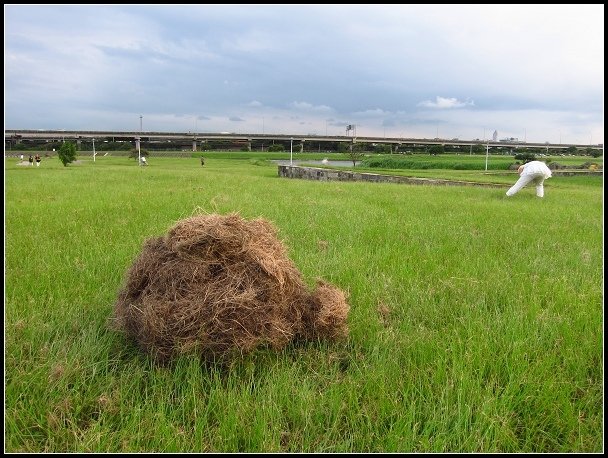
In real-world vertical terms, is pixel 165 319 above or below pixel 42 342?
above

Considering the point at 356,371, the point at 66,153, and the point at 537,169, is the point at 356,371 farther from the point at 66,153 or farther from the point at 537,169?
the point at 66,153

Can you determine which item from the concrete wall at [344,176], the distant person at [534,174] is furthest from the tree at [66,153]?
the distant person at [534,174]

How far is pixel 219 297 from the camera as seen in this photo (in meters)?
2.79

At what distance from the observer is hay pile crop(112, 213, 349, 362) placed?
9.12 ft

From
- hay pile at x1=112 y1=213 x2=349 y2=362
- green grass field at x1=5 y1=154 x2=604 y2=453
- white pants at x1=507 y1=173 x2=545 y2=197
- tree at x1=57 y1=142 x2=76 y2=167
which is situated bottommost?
green grass field at x1=5 y1=154 x2=604 y2=453

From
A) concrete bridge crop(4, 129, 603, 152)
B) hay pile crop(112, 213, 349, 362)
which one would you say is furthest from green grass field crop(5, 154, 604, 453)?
Answer: concrete bridge crop(4, 129, 603, 152)

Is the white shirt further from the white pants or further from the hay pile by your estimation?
the hay pile

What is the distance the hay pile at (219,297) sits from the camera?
9.12 feet

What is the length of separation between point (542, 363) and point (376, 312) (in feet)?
4.22

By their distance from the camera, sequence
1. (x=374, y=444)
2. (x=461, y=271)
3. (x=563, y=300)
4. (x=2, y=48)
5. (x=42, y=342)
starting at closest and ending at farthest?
(x=374, y=444) → (x=2, y=48) → (x=42, y=342) → (x=563, y=300) → (x=461, y=271)

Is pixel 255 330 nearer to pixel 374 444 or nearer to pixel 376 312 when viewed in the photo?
pixel 374 444

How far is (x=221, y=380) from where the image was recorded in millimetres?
2793

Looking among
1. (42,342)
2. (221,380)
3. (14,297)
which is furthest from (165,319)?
(14,297)

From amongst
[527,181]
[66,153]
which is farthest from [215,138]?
[527,181]
